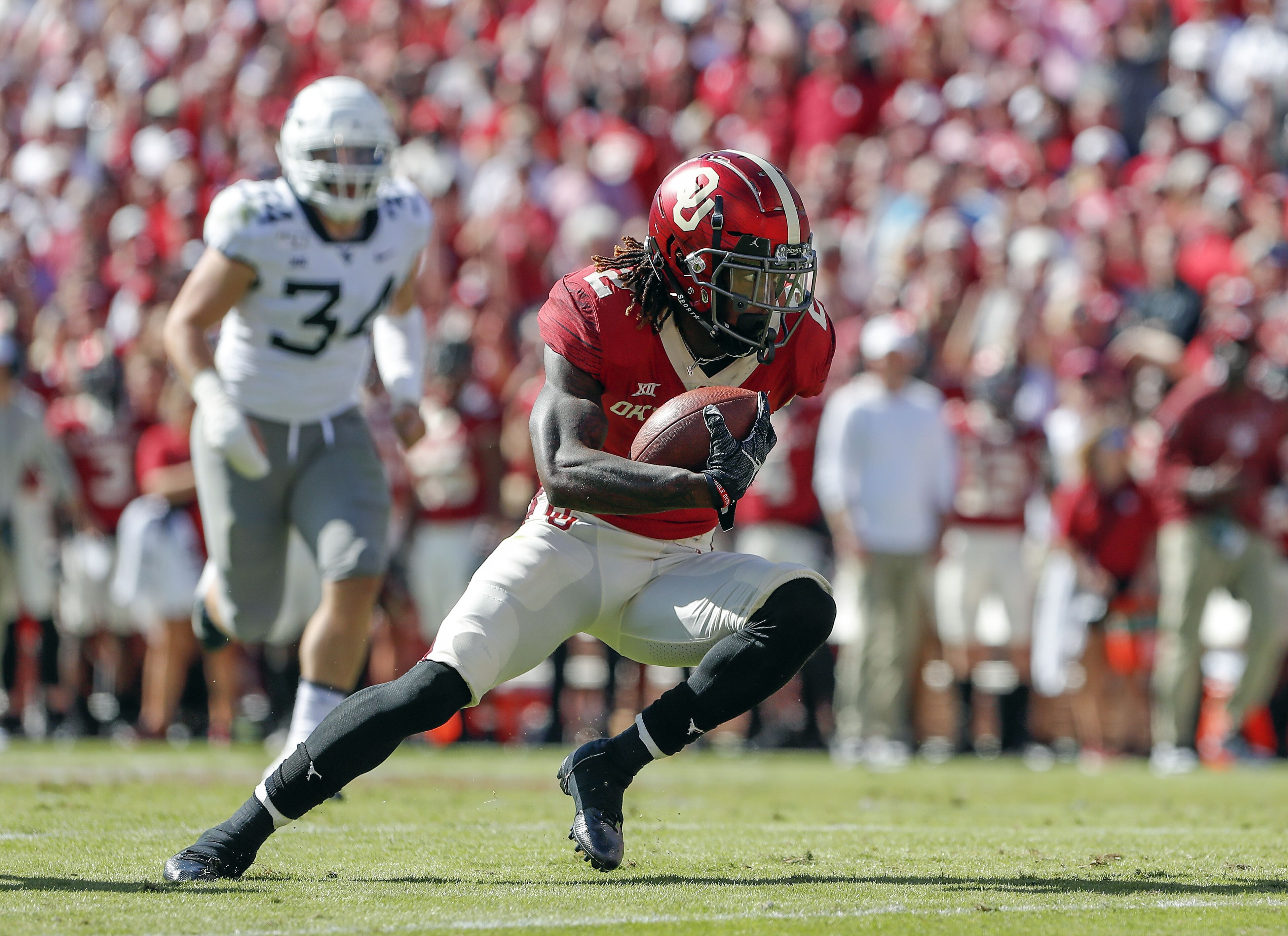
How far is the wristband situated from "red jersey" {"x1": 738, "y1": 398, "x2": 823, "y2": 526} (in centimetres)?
566

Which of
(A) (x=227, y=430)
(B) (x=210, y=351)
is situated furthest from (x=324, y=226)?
(A) (x=227, y=430)

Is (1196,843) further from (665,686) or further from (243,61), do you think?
(243,61)

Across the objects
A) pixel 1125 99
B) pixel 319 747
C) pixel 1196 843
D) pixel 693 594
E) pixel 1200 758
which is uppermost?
pixel 1125 99

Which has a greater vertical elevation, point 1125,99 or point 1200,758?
point 1125,99

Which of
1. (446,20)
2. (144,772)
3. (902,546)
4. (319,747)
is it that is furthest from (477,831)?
(446,20)

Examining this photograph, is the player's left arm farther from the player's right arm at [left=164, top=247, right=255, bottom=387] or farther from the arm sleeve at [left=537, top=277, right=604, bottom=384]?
the arm sleeve at [left=537, top=277, right=604, bottom=384]

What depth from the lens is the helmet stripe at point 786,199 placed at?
13.5 feet

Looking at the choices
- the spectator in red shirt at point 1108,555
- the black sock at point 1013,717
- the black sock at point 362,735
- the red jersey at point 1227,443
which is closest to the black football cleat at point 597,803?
the black sock at point 362,735

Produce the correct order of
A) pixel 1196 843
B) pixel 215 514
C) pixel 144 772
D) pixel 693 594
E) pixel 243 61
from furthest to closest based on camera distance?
1. pixel 243 61
2. pixel 144 772
3. pixel 215 514
4. pixel 1196 843
5. pixel 693 594

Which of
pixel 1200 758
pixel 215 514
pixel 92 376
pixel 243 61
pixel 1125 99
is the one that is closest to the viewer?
pixel 215 514

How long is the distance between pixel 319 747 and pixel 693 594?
0.93 meters

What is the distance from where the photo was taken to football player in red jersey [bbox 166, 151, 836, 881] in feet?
12.7

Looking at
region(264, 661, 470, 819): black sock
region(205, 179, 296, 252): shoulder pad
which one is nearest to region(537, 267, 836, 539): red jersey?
region(264, 661, 470, 819): black sock

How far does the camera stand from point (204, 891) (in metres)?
3.74
